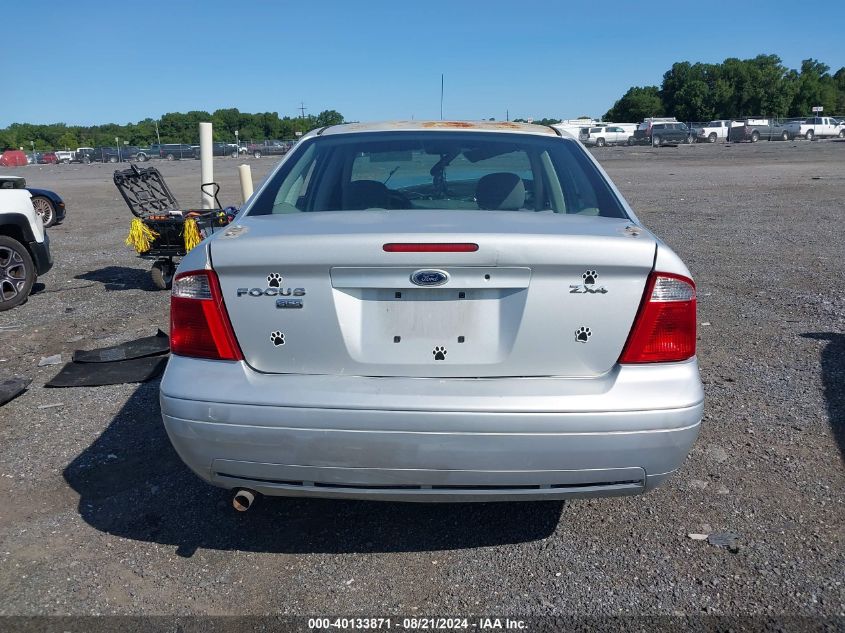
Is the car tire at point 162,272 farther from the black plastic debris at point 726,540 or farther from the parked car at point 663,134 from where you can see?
the parked car at point 663,134

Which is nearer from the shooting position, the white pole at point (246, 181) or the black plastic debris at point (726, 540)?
the black plastic debris at point (726, 540)

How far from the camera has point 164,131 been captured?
5310 inches

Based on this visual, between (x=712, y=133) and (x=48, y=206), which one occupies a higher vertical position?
(x=712, y=133)

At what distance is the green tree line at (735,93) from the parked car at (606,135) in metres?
62.1

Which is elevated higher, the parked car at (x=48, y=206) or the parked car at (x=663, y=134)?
the parked car at (x=663, y=134)

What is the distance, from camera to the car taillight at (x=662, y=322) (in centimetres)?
280

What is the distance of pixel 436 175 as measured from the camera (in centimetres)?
398

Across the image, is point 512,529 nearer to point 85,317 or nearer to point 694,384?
point 694,384

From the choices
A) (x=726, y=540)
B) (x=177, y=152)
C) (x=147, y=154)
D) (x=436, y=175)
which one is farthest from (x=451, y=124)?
(x=147, y=154)

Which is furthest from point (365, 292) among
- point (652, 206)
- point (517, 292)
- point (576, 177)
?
point (652, 206)

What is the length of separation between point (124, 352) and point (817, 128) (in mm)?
A: 67735

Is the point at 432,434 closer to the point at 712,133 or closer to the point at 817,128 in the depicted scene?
the point at 712,133

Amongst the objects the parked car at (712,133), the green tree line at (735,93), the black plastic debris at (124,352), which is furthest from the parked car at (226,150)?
the green tree line at (735,93)

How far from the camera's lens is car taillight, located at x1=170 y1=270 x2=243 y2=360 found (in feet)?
9.39
